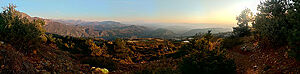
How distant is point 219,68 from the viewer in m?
7.98

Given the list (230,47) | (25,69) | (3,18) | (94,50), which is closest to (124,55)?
(94,50)

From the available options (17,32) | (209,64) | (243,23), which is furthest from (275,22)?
(243,23)

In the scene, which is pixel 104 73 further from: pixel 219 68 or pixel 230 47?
pixel 230 47

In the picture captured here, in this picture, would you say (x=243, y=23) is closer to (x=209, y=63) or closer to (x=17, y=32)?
(x=209, y=63)

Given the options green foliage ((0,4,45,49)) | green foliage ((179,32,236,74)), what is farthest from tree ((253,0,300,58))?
green foliage ((0,4,45,49))

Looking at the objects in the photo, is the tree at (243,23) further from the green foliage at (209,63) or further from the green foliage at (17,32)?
the green foliage at (17,32)

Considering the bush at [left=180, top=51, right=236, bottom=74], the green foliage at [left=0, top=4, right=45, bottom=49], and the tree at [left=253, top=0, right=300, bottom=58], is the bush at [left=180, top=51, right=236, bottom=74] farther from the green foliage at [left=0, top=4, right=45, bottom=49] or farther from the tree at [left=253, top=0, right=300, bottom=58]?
the green foliage at [left=0, top=4, right=45, bottom=49]

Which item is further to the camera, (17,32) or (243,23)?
(243,23)

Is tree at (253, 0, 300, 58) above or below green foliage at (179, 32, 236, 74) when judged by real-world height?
above

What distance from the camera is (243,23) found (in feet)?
133

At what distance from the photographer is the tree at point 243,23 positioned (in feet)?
128

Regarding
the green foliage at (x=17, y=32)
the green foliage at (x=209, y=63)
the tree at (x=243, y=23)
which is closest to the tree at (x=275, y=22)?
the green foliage at (x=209, y=63)

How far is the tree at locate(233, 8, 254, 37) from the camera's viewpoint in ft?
128

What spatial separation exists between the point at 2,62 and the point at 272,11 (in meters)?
21.5
